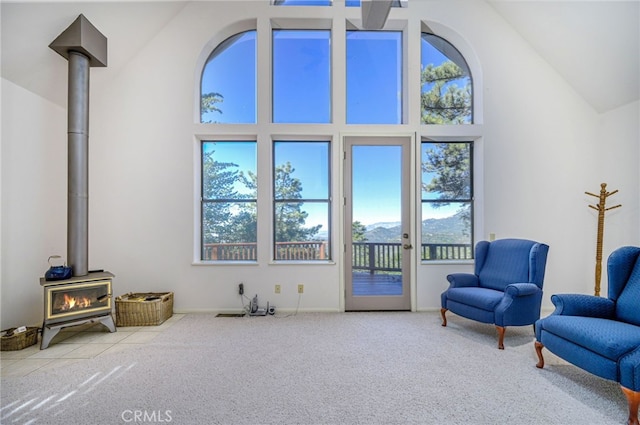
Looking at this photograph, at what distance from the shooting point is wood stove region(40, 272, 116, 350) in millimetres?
2762

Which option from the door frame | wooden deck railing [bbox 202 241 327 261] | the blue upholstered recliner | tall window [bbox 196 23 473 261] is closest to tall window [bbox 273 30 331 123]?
tall window [bbox 196 23 473 261]

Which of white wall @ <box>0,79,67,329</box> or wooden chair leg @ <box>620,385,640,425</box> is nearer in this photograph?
wooden chair leg @ <box>620,385,640,425</box>

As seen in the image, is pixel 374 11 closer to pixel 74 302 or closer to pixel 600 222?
pixel 600 222

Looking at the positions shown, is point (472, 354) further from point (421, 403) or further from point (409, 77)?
point (409, 77)

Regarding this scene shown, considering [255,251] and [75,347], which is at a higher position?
[255,251]

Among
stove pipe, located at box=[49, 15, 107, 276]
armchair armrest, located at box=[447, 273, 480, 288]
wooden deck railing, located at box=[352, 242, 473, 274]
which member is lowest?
armchair armrest, located at box=[447, 273, 480, 288]

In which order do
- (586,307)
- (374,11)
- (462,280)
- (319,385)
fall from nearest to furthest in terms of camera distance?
1. (319,385)
2. (586,307)
3. (374,11)
4. (462,280)

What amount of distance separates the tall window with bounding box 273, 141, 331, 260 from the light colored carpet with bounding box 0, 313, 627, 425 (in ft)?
4.32

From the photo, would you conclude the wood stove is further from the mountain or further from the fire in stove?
the mountain

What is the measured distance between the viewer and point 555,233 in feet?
12.8

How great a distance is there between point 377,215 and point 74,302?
354 centimetres

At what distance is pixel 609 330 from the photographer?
1945mm

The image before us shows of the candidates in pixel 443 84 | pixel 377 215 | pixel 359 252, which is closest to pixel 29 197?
pixel 359 252

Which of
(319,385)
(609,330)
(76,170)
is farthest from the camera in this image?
(76,170)
